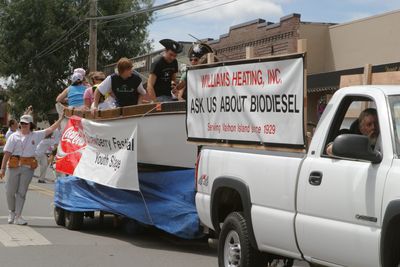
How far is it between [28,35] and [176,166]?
31.1 m

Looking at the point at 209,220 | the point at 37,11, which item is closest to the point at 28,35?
the point at 37,11

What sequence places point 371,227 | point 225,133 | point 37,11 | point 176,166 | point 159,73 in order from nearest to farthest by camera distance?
point 371,227 → point 225,133 → point 176,166 → point 159,73 → point 37,11

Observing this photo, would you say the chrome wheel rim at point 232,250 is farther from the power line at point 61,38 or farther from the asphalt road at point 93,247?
the power line at point 61,38

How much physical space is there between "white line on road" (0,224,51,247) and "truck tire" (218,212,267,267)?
11.5 ft

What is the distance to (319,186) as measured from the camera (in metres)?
5.06

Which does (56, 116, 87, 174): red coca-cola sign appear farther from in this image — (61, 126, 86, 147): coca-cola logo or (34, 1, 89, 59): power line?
(34, 1, 89, 59): power line

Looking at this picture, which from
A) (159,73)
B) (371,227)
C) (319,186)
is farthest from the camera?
(159,73)

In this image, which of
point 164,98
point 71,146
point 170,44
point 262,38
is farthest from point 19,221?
point 262,38

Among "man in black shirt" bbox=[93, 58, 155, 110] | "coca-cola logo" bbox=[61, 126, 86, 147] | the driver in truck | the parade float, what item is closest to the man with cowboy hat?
the parade float

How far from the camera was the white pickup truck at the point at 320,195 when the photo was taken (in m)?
4.50

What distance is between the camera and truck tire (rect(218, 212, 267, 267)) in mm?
6078

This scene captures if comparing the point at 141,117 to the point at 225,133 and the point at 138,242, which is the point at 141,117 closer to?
the point at 138,242

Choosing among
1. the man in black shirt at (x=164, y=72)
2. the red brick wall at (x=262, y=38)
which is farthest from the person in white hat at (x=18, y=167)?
the red brick wall at (x=262, y=38)

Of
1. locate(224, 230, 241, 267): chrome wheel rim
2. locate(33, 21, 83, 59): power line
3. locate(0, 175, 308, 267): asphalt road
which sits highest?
locate(33, 21, 83, 59): power line
